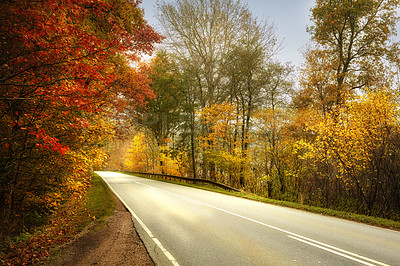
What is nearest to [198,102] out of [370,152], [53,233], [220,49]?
[220,49]

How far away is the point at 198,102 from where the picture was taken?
23766 mm

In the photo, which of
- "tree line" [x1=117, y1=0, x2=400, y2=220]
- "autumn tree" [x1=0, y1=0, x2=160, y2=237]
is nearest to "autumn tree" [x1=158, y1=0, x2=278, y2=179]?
"tree line" [x1=117, y1=0, x2=400, y2=220]

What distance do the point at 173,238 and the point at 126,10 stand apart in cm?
747

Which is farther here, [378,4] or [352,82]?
[352,82]

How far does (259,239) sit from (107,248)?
3685mm

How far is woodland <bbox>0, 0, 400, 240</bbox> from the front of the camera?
14.8 ft

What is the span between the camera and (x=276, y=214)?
7.89 metres

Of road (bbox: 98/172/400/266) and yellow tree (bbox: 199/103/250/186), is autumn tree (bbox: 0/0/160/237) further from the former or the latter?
yellow tree (bbox: 199/103/250/186)

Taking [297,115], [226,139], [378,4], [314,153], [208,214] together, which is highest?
[378,4]

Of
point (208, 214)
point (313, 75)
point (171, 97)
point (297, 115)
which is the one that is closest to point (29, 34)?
point (208, 214)

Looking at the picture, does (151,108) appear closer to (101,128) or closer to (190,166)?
(190,166)

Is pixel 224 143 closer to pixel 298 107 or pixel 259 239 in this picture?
pixel 298 107

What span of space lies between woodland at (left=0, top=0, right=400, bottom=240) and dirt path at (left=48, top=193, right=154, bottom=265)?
80.7 inches

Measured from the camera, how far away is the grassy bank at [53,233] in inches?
183
